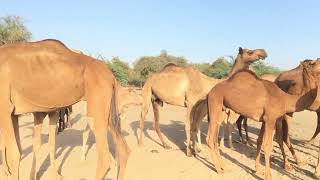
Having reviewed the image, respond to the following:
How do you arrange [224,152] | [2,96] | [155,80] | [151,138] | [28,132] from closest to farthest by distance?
[2,96] < [224,152] < [155,80] < [151,138] < [28,132]

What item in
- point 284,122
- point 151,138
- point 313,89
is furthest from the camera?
point 151,138

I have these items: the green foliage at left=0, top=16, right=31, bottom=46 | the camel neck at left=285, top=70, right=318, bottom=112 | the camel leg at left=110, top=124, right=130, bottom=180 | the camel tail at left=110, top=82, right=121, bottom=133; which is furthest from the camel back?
the green foliage at left=0, top=16, right=31, bottom=46

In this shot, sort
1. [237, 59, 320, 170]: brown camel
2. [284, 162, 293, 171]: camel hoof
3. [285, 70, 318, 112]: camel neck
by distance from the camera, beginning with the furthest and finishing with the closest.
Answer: [237, 59, 320, 170]: brown camel < [284, 162, 293, 171]: camel hoof < [285, 70, 318, 112]: camel neck

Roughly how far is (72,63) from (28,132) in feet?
32.3

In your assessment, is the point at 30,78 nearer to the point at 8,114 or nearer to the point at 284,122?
the point at 8,114

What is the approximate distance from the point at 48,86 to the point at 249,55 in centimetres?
718

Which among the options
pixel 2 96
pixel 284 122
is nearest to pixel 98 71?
pixel 2 96

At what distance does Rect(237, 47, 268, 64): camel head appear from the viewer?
37.7 ft

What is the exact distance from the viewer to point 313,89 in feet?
25.8

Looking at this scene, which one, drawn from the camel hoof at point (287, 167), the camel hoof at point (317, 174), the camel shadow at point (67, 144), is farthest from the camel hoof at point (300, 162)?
the camel shadow at point (67, 144)

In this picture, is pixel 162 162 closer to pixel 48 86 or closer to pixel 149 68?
pixel 48 86

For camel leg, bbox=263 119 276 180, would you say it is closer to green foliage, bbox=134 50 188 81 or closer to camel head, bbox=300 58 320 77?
camel head, bbox=300 58 320 77

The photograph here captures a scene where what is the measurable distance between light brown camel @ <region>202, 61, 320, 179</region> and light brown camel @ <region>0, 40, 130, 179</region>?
3.48 meters

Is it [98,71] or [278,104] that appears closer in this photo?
[98,71]
